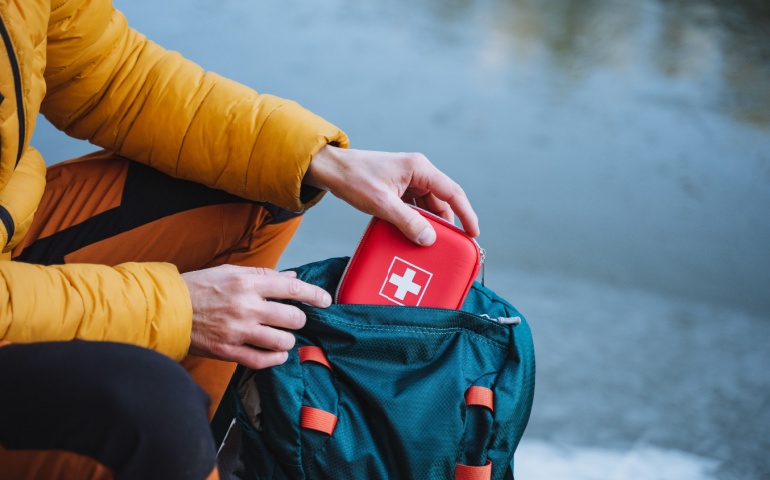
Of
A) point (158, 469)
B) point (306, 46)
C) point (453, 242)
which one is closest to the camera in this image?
point (158, 469)

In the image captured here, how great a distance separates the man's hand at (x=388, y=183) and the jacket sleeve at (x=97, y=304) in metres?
0.25

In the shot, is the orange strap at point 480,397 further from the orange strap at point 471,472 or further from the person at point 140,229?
the person at point 140,229

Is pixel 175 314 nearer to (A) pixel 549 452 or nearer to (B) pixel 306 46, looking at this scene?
(A) pixel 549 452

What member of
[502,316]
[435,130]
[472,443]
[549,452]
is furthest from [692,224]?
[472,443]

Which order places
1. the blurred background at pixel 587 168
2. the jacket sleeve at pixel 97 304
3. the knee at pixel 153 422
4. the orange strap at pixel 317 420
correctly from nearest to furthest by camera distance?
the knee at pixel 153 422, the jacket sleeve at pixel 97 304, the orange strap at pixel 317 420, the blurred background at pixel 587 168

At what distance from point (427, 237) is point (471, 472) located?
277 mm

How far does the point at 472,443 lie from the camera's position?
0.82 metres

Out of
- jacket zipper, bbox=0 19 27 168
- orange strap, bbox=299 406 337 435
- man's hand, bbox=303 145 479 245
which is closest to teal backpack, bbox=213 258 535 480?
orange strap, bbox=299 406 337 435

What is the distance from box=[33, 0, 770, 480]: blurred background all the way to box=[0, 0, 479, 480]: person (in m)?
0.57

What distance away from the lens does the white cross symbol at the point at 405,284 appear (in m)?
0.90

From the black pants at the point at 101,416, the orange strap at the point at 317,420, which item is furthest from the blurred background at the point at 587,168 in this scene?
the black pants at the point at 101,416

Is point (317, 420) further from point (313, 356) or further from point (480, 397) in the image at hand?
point (480, 397)

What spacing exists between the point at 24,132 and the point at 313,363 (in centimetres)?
41

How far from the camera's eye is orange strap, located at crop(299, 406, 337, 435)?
2.63 ft
